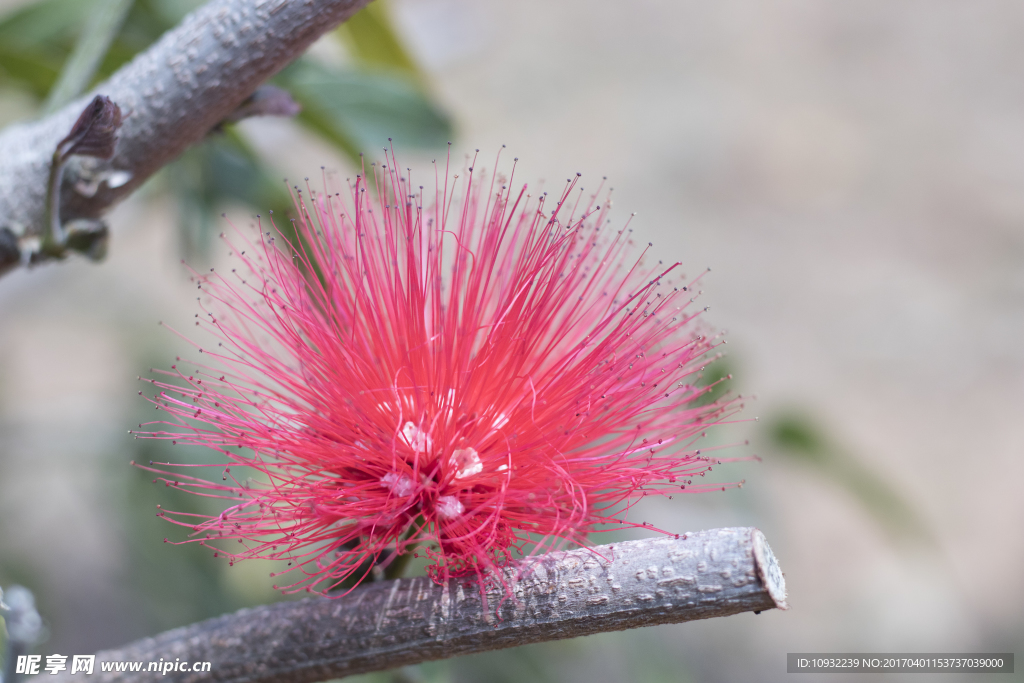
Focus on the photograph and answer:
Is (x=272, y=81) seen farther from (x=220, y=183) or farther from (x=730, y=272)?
(x=730, y=272)

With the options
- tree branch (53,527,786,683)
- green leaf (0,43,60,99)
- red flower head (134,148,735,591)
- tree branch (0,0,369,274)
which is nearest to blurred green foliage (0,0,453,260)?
green leaf (0,43,60,99)

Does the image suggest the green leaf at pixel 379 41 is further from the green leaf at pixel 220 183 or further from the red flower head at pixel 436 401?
the red flower head at pixel 436 401

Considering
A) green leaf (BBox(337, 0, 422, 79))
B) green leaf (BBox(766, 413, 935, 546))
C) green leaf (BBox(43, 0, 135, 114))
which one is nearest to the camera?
green leaf (BBox(43, 0, 135, 114))

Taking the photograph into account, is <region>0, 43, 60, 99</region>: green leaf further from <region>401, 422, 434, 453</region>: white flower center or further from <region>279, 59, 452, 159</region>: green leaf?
<region>401, 422, 434, 453</region>: white flower center

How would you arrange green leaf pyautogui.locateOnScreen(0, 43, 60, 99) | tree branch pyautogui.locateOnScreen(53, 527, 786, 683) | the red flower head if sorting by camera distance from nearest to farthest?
1. tree branch pyautogui.locateOnScreen(53, 527, 786, 683)
2. the red flower head
3. green leaf pyautogui.locateOnScreen(0, 43, 60, 99)

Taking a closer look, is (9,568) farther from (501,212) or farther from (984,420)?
(984,420)

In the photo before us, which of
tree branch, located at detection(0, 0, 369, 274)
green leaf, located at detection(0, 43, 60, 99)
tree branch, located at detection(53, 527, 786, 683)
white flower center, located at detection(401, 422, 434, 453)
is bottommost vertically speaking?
tree branch, located at detection(53, 527, 786, 683)

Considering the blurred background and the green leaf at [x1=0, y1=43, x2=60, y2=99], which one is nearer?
the green leaf at [x1=0, y1=43, x2=60, y2=99]

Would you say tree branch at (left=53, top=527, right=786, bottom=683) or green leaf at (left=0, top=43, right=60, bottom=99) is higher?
green leaf at (left=0, top=43, right=60, bottom=99)

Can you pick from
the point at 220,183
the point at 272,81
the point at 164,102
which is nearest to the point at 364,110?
the point at 272,81
